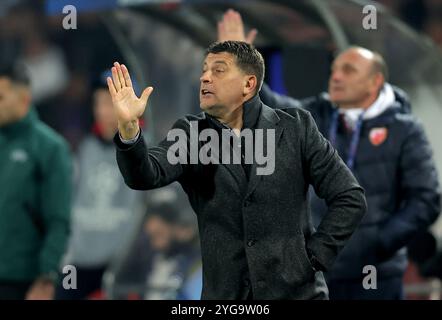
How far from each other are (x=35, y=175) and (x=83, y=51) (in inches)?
114

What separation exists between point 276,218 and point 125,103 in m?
0.72

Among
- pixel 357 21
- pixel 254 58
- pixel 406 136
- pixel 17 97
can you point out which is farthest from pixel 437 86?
pixel 254 58

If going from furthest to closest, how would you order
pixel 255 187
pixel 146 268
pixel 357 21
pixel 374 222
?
pixel 146 268 → pixel 357 21 → pixel 374 222 → pixel 255 187

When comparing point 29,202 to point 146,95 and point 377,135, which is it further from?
point 146,95

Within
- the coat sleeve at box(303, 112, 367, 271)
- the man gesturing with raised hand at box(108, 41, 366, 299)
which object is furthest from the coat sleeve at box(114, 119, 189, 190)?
the coat sleeve at box(303, 112, 367, 271)

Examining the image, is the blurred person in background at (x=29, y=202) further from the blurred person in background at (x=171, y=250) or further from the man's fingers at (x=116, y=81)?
the man's fingers at (x=116, y=81)

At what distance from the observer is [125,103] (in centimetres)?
512

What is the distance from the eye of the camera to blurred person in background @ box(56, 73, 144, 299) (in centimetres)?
1035

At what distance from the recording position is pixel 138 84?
10445mm

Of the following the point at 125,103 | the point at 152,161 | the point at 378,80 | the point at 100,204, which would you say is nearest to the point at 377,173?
the point at 378,80

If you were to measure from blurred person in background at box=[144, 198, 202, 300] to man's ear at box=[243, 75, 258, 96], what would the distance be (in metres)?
4.21

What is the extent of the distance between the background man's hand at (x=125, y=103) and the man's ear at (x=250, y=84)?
422 mm

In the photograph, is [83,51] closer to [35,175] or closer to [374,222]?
[35,175]

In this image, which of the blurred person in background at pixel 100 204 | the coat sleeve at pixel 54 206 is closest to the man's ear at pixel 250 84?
the coat sleeve at pixel 54 206
